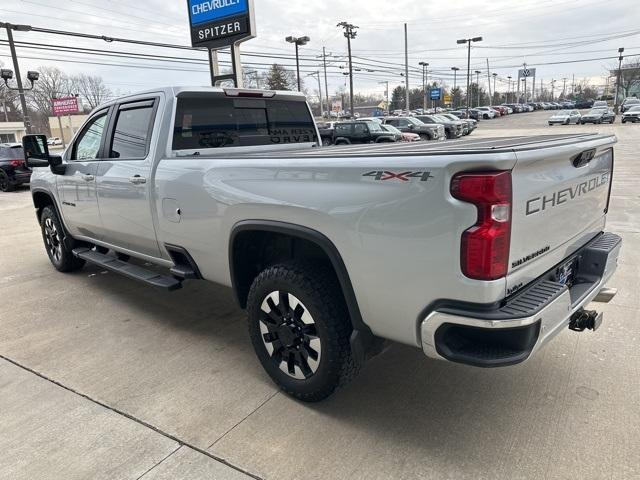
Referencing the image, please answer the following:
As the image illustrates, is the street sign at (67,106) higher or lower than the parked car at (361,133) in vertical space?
higher

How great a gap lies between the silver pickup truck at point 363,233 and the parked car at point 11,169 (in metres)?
13.2

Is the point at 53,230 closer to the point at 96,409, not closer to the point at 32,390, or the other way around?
the point at 32,390

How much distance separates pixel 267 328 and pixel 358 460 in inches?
37.8

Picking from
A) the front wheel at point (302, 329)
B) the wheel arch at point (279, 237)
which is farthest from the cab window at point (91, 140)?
the front wheel at point (302, 329)

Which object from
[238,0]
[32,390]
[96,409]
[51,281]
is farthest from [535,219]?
[238,0]

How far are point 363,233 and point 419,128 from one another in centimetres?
2701

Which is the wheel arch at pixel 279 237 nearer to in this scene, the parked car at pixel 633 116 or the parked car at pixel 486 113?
the parked car at pixel 633 116

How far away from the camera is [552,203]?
238 centimetres

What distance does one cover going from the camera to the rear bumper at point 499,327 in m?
2.07

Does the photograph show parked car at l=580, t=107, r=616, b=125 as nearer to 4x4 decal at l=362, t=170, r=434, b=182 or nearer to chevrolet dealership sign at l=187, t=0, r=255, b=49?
chevrolet dealership sign at l=187, t=0, r=255, b=49

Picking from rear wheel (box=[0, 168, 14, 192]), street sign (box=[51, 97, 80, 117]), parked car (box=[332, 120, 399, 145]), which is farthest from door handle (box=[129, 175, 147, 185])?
street sign (box=[51, 97, 80, 117])

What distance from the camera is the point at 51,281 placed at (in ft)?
18.6

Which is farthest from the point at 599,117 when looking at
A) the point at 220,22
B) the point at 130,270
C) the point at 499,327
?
the point at 499,327

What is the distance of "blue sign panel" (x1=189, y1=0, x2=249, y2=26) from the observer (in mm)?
10133
